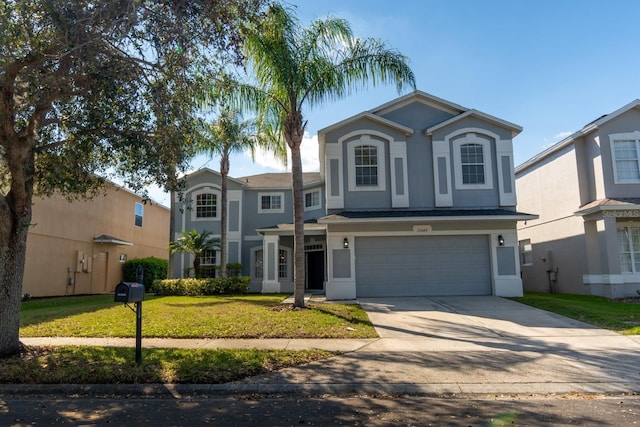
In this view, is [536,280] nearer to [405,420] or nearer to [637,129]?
[637,129]

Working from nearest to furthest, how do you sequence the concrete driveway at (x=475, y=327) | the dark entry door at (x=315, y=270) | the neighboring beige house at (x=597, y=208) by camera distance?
1. the concrete driveway at (x=475, y=327)
2. the neighboring beige house at (x=597, y=208)
3. the dark entry door at (x=315, y=270)

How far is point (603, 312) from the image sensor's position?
12.4m

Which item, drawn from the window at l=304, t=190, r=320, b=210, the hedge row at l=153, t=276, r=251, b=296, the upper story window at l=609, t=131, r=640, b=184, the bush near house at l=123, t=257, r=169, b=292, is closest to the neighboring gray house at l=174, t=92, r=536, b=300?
the upper story window at l=609, t=131, r=640, b=184

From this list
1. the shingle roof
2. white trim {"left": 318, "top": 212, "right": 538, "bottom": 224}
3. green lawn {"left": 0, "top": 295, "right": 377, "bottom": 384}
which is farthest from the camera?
the shingle roof

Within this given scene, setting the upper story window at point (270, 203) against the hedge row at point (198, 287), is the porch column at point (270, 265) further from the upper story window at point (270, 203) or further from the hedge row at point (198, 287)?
the upper story window at point (270, 203)

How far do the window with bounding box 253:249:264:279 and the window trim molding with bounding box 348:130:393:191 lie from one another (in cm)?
877

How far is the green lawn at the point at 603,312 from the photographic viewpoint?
1055cm

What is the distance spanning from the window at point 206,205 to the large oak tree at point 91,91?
14.3m

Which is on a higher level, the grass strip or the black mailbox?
the black mailbox

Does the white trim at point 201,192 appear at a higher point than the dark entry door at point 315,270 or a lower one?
higher

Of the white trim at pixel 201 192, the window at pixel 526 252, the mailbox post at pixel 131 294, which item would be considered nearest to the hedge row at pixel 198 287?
the white trim at pixel 201 192

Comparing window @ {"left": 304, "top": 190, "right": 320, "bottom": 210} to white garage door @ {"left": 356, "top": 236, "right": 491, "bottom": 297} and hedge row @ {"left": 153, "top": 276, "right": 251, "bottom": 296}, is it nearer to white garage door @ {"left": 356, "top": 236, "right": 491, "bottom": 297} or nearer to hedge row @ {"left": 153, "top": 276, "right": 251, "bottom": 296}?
hedge row @ {"left": 153, "top": 276, "right": 251, "bottom": 296}

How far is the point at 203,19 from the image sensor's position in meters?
8.49

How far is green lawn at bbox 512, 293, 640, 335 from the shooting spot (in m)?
10.6
